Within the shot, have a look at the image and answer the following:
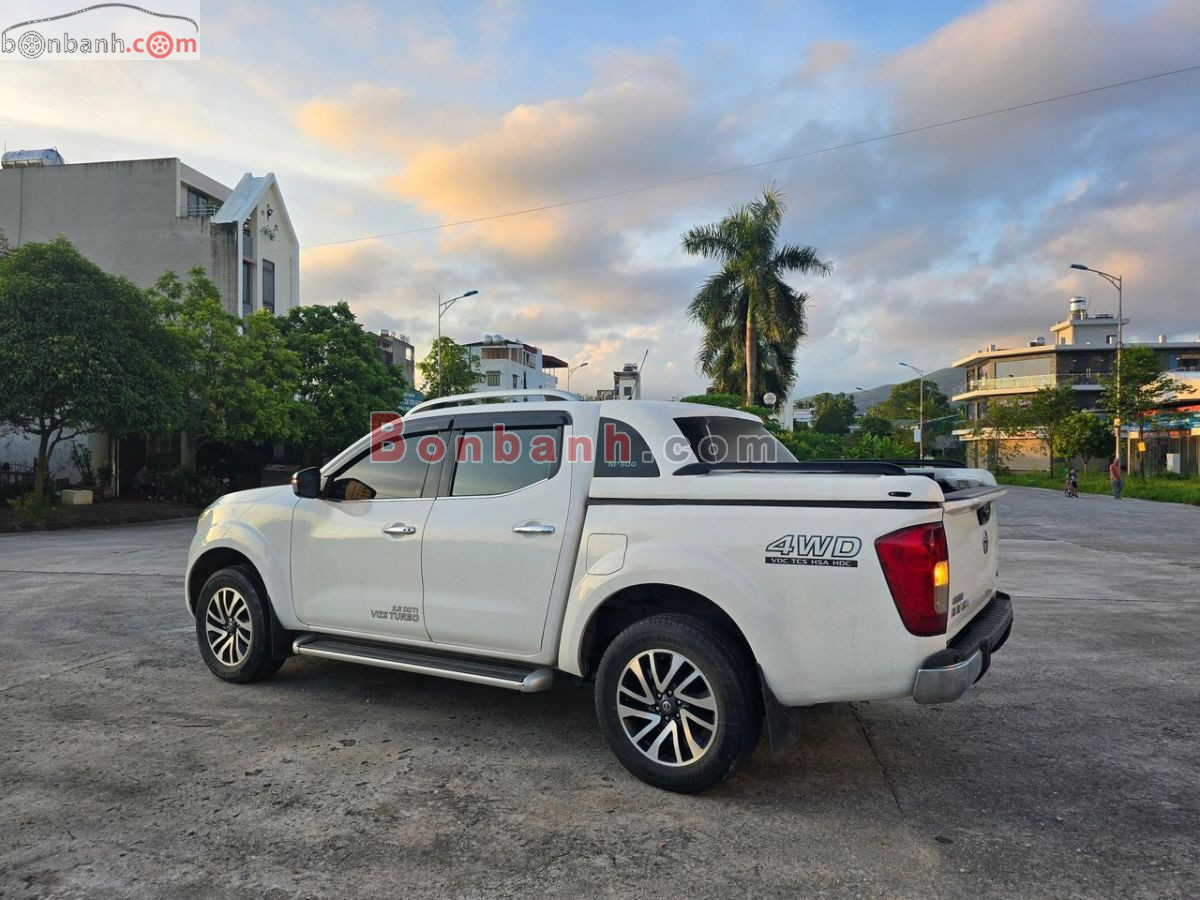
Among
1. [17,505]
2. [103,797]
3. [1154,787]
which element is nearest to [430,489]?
[103,797]

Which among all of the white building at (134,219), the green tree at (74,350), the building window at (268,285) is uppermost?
the white building at (134,219)

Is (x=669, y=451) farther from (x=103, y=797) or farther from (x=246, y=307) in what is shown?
(x=246, y=307)

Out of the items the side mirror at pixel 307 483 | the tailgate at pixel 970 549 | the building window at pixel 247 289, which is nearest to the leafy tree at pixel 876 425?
the building window at pixel 247 289

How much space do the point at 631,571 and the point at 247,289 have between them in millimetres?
37305

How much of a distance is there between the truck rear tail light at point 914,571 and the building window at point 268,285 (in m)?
38.6

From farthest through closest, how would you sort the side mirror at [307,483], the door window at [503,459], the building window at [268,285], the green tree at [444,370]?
the green tree at [444,370], the building window at [268,285], the side mirror at [307,483], the door window at [503,459]

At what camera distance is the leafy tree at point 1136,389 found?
1428 inches

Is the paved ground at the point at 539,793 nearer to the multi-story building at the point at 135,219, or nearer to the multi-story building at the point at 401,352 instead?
the multi-story building at the point at 135,219

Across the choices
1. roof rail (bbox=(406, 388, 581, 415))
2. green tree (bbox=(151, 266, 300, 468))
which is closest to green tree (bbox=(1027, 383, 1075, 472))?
green tree (bbox=(151, 266, 300, 468))

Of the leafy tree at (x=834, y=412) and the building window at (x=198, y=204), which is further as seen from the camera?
the leafy tree at (x=834, y=412)

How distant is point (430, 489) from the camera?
461 cm

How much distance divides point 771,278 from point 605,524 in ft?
85.9

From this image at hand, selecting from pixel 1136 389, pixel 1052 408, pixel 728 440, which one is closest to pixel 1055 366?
pixel 1052 408

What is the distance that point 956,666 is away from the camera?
10.6ft
